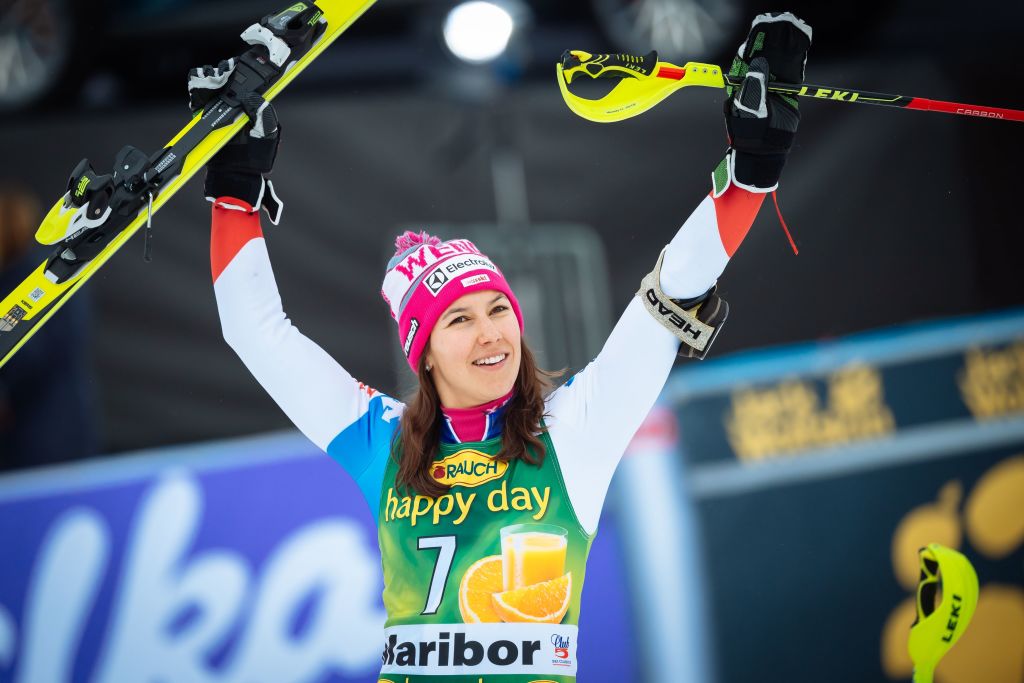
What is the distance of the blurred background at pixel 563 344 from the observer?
15.7ft

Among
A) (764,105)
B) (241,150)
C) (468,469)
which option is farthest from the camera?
(241,150)

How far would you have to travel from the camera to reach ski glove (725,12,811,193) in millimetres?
2740

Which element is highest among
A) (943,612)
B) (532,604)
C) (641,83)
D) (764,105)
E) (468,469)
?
(641,83)

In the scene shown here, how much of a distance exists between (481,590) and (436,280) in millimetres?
696

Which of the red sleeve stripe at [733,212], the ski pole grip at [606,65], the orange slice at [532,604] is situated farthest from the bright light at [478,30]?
the orange slice at [532,604]

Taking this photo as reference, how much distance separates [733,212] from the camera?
2791 millimetres

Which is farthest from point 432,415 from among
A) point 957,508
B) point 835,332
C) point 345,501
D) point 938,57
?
point 938,57

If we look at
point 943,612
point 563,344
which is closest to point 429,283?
point 943,612

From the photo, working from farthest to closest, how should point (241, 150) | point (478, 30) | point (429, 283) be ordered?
point (478, 30) → point (241, 150) → point (429, 283)

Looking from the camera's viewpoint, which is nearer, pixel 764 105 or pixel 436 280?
pixel 764 105

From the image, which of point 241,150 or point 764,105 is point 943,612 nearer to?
point 764,105

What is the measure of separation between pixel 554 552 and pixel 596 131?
3.79 m

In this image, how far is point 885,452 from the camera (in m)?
4.91

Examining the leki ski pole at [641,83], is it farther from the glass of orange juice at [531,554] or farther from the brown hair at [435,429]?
the glass of orange juice at [531,554]
